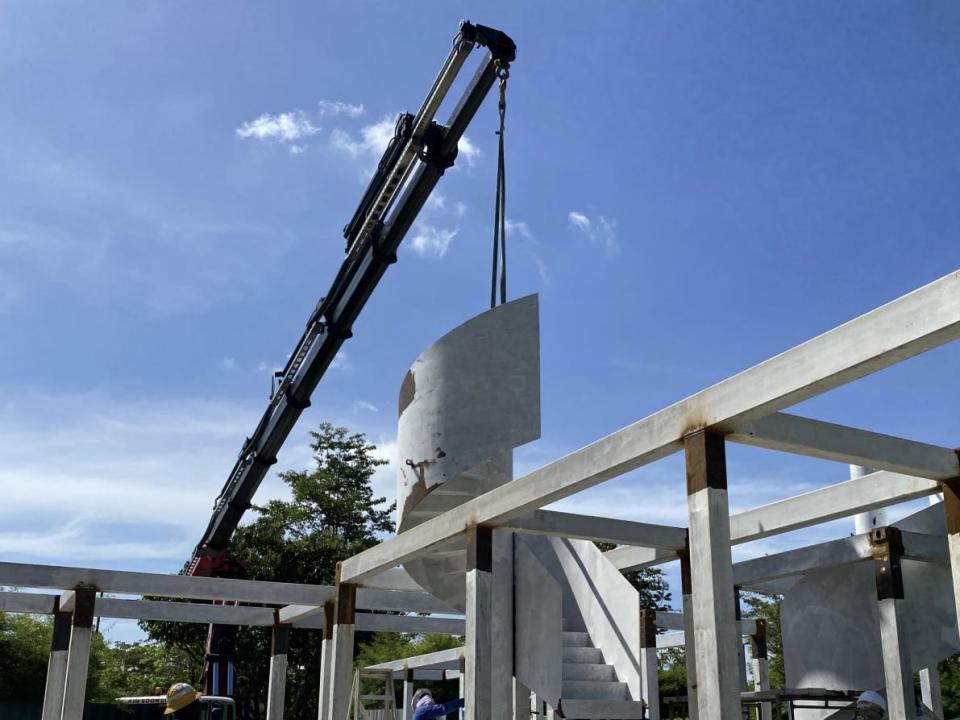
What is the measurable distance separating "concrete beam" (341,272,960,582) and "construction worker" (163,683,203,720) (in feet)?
11.1

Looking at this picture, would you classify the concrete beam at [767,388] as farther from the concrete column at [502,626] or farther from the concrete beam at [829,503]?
the concrete beam at [829,503]

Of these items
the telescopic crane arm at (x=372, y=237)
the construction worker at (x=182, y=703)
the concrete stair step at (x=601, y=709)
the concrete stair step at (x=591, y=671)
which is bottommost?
the concrete stair step at (x=601, y=709)

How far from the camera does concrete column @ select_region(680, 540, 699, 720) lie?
348 inches

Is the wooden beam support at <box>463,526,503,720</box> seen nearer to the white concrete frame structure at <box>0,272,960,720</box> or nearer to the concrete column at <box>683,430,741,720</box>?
the white concrete frame structure at <box>0,272,960,720</box>

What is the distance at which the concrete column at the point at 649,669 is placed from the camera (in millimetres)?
12114

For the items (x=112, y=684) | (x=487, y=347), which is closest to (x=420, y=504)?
(x=487, y=347)

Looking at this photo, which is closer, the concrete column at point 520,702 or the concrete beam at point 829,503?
the concrete beam at point 829,503

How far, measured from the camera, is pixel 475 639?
10055mm

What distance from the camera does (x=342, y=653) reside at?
14.0 meters

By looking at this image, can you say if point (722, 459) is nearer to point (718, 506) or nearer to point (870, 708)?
point (718, 506)

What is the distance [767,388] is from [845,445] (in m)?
1.44

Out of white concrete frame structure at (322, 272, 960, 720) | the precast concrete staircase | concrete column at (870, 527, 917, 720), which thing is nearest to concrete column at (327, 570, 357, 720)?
the precast concrete staircase

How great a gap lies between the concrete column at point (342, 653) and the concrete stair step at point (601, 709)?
3.39 metres

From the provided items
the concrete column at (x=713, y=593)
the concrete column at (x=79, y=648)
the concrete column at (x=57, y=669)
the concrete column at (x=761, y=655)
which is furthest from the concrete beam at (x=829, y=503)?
the concrete column at (x=57, y=669)
